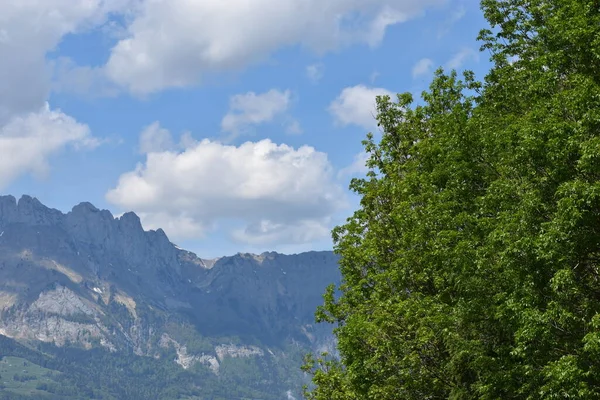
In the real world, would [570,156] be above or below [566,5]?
below

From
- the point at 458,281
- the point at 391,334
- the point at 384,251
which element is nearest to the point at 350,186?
the point at 384,251

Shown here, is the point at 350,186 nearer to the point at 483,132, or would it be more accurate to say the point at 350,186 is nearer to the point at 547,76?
the point at 483,132

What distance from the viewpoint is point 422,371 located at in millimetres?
31438

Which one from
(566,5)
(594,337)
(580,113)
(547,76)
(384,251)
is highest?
(566,5)

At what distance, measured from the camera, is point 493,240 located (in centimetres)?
2538

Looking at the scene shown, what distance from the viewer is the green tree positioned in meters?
22.9

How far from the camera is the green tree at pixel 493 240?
22.9 m

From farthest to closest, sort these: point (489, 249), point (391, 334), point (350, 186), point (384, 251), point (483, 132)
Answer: point (350, 186) → point (384, 251) → point (391, 334) → point (483, 132) → point (489, 249)

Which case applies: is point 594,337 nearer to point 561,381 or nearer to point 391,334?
point 561,381

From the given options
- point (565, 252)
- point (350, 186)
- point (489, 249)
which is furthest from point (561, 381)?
point (350, 186)

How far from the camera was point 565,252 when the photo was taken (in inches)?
898

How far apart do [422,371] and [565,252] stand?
11247mm

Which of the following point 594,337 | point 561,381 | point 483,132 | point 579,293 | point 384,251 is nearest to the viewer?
point 594,337

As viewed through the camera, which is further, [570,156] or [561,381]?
[570,156]
